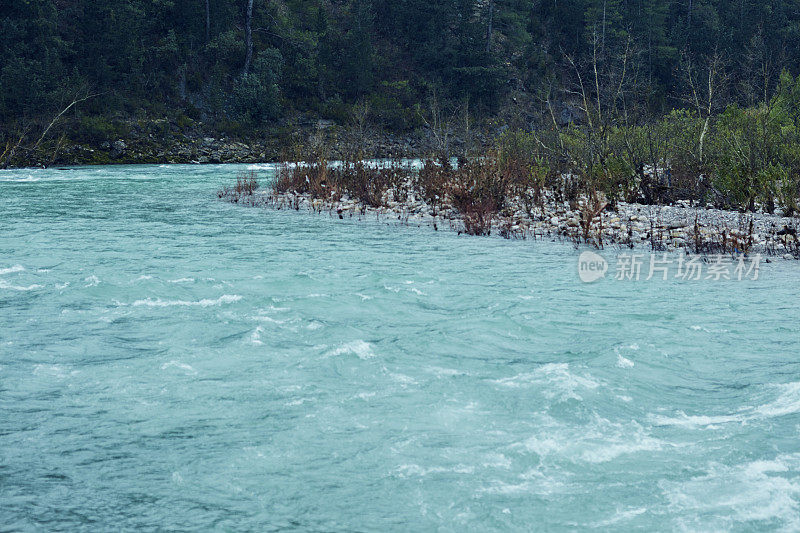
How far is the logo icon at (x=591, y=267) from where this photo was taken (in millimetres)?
10727


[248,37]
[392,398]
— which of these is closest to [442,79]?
[248,37]

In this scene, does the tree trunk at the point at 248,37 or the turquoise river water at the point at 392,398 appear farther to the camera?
the tree trunk at the point at 248,37

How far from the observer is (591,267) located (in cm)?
1146

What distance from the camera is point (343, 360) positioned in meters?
7.09

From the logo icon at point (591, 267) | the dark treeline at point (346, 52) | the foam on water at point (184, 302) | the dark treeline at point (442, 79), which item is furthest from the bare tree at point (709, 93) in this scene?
the foam on water at point (184, 302)

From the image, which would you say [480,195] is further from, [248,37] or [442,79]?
[442,79]

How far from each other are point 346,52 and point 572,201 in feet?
124

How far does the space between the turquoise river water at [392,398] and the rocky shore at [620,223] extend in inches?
53.3

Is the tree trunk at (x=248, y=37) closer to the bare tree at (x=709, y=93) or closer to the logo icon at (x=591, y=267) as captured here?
the bare tree at (x=709, y=93)

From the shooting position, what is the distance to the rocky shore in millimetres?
12602

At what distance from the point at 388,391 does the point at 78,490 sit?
2559 mm

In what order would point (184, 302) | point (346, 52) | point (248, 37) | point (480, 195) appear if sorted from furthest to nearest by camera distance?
point (346, 52) < point (248, 37) < point (480, 195) < point (184, 302)

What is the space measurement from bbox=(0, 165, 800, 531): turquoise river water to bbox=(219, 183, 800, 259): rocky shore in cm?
135

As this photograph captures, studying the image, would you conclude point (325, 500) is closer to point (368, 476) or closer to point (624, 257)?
point (368, 476)
